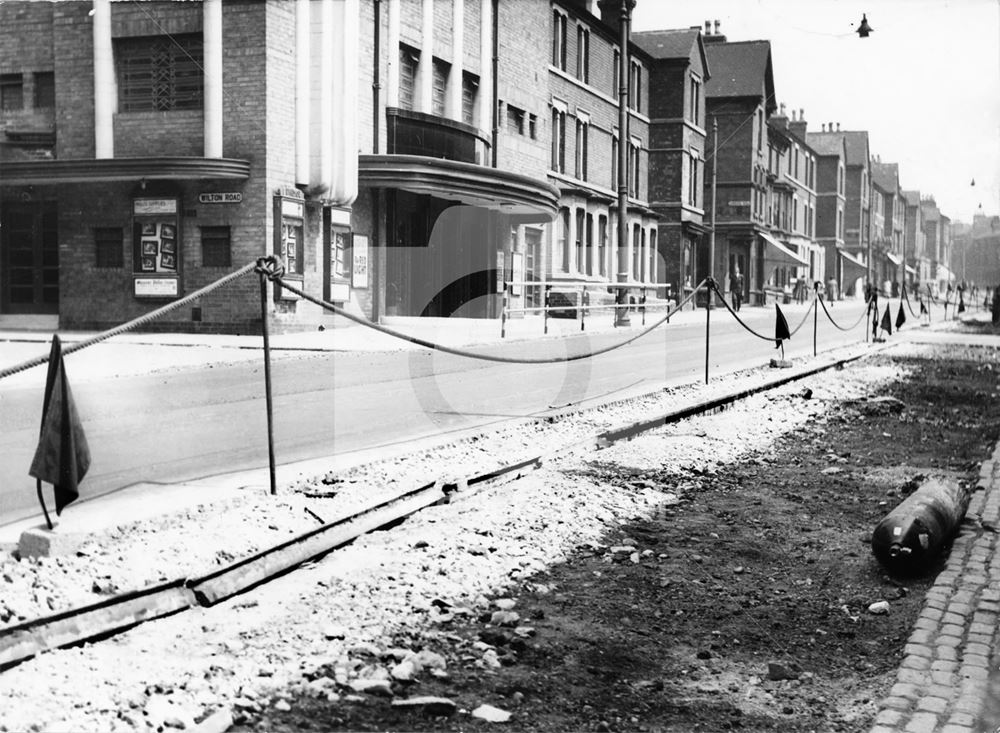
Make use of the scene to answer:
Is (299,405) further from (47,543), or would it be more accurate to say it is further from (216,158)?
(216,158)

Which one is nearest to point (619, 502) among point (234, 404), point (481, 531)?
point (481, 531)

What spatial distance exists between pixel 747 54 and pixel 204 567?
193 ft

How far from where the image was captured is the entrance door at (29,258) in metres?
23.3

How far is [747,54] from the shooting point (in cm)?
5888

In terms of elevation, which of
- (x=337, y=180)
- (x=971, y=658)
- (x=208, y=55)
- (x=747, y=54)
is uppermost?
(x=747, y=54)

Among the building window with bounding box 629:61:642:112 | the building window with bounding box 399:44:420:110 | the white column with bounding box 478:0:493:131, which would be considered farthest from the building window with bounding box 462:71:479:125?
the building window with bounding box 629:61:642:112

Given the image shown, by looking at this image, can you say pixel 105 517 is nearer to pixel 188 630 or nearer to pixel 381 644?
pixel 188 630

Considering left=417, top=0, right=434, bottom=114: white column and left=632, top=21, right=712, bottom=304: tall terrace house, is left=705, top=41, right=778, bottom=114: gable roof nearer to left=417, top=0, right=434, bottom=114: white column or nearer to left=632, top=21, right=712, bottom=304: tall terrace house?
left=632, top=21, right=712, bottom=304: tall terrace house

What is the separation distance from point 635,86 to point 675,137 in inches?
164

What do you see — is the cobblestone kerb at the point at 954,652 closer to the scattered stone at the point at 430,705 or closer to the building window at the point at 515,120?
the scattered stone at the point at 430,705

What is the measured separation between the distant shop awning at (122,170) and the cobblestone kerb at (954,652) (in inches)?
693

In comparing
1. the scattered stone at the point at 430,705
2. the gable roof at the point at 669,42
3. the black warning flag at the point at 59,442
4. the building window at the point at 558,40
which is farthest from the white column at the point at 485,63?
the scattered stone at the point at 430,705

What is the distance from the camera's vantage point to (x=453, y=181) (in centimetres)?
2466

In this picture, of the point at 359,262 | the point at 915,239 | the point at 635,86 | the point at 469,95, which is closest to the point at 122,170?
the point at 359,262
